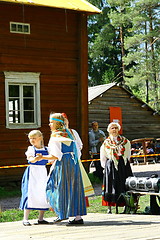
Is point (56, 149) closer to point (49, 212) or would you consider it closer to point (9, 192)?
point (49, 212)

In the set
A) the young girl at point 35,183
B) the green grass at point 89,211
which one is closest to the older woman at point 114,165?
the green grass at point 89,211

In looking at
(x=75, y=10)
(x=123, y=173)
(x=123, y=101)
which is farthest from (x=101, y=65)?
(x=123, y=173)

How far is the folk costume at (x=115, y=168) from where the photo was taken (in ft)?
30.8

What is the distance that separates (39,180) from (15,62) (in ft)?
25.2

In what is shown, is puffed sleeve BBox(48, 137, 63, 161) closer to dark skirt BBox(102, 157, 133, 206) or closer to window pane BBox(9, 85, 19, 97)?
dark skirt BBox(102, 157, 133, 206)

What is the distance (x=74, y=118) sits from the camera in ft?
51.9

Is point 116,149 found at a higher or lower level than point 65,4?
lower

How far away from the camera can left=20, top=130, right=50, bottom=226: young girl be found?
24.6 feet

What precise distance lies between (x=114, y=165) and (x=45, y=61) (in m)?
6.60

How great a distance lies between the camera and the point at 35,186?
759cm

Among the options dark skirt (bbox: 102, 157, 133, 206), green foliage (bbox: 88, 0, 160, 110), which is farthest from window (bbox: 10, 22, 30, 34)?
green foliage (bbox: 88, 0, 160, 110)

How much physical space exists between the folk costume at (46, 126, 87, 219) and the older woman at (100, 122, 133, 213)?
2.14 m

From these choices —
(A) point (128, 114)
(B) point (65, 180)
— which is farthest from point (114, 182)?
(A) point (128, 114)

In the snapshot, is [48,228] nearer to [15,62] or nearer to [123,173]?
[123,173]
